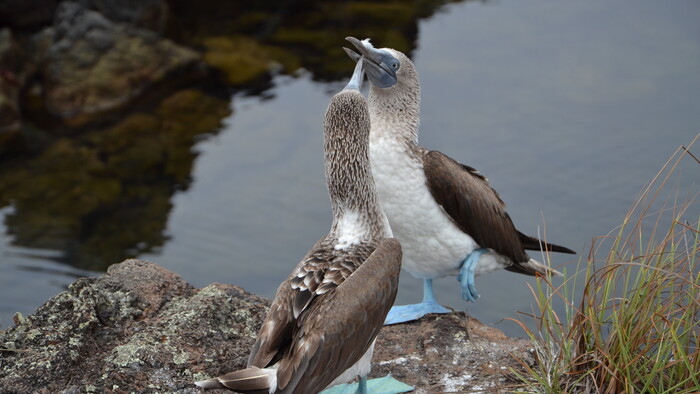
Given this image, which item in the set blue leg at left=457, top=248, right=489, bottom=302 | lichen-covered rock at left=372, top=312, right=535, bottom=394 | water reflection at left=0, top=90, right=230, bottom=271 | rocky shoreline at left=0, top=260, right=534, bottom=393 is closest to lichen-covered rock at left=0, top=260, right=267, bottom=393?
rocky shoreline at left=0, top=260, right=534, bottom=393

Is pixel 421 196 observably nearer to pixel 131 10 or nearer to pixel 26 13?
pixel 131 10

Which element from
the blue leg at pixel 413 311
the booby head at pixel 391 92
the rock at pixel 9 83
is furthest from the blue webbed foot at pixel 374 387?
the rock at pixel 9 83

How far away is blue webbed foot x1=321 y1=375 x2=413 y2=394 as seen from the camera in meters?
4.26

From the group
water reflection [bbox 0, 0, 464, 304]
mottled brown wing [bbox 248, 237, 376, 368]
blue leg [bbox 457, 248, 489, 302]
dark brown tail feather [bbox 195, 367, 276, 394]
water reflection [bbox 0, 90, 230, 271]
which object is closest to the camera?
dark brown tail feather [bbox 195, 367, 276, 394]

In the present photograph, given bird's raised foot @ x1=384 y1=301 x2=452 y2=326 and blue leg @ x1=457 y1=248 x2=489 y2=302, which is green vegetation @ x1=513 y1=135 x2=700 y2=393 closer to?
A: bird's raised foot @ x1=384 y1=301 x2=452 y2=326

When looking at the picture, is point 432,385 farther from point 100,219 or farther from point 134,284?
point 100,219

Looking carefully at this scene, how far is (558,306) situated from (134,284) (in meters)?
5.75

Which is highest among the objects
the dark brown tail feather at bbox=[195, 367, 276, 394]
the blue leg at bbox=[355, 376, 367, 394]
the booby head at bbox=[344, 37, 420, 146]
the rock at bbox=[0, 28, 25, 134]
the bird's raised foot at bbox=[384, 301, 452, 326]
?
the booby head at bbox=[344, 37, 420, 146]

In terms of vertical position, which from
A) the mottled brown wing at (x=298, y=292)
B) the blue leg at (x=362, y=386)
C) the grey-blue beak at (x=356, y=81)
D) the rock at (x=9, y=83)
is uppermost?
the grey-blue beak at (x=356, y=81)

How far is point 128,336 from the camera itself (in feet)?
14.3

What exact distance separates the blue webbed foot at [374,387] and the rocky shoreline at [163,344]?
12 cm

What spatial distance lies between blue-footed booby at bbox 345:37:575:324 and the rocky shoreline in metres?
0.50

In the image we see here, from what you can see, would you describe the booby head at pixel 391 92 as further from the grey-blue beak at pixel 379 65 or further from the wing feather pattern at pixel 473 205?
the wing feather pattern at pixel 473 205

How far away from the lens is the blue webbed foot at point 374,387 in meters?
4.26
